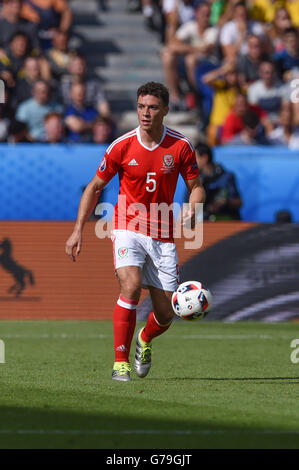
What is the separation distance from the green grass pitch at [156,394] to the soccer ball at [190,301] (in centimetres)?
56

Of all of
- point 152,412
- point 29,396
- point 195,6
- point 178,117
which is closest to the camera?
point 152,412

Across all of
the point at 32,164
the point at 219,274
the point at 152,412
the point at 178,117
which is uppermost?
the point at 178,117

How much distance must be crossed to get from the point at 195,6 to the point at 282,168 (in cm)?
648

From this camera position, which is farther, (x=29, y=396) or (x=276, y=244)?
(x=276, y=244)

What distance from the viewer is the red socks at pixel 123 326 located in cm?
845

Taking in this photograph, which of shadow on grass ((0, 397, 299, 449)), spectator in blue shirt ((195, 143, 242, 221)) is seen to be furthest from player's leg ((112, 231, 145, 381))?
spectator in blue shirt ((195, 143, 242, 221))

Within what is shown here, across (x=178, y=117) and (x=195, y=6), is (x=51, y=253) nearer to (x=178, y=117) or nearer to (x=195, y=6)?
(x=178, y=117)

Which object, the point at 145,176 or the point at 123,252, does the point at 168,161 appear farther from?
the point at 123,252

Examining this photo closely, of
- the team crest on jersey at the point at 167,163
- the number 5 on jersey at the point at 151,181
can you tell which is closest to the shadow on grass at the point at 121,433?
the number 5 on jersey at the point at 151,181

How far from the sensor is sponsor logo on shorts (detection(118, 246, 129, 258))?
845 centimetres

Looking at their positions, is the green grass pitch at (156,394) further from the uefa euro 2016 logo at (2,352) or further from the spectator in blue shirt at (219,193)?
the spectator in blue shirt at (219,193)
